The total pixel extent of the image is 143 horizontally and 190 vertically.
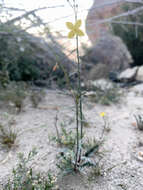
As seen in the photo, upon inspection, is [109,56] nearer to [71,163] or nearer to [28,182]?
[71,163]

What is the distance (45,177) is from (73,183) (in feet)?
0.63

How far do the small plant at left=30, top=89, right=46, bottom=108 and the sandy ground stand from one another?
0.07 metres

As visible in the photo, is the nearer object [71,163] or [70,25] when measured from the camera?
[70,25]

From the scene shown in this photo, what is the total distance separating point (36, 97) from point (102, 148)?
153 cm

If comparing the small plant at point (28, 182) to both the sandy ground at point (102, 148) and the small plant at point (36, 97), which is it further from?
the small plant at point (36, 97)

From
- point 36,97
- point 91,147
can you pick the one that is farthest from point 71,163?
point 36,97

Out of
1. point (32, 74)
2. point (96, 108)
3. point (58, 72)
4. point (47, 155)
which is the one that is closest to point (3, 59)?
point (32, 74)

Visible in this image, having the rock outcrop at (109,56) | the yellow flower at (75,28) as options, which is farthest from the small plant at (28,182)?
the rock outcrop at (109,56)

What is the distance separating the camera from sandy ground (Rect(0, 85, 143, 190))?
1283mm

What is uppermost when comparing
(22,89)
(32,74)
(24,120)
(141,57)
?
(141,57)

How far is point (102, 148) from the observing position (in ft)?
5.50

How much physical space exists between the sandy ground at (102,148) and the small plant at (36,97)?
0.23ft

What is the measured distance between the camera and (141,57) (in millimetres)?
6895

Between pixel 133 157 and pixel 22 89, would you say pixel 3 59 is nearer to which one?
pixel 22 89
